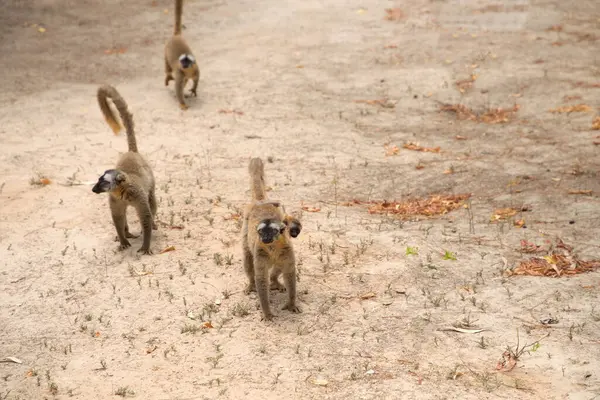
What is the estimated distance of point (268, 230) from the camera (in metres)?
6.10

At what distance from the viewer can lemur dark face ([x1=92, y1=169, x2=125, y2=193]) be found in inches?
299

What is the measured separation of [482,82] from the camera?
45.5 feet

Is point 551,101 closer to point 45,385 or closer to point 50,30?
point 45,385

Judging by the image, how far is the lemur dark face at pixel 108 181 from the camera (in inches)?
299

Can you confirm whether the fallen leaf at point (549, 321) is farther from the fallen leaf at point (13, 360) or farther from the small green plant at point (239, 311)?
the fallen leaf at point (13, 360)

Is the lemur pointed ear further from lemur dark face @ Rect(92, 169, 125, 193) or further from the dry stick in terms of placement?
the dry stick

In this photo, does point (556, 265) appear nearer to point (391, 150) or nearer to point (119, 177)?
point (391, 150)

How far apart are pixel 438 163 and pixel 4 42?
38.4 feet

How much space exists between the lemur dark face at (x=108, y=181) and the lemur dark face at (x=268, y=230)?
2327 millimetres

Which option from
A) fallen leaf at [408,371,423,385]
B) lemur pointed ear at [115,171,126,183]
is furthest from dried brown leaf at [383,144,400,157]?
fallen leaf at [408,371,423,385]

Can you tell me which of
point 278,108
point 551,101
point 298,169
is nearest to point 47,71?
point 278,108

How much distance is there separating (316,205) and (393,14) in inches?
413

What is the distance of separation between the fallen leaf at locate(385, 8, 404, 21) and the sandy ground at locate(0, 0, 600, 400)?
0.32 metres

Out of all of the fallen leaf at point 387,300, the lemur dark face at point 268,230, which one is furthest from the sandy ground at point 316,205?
the lemur dark face at point 268,230
